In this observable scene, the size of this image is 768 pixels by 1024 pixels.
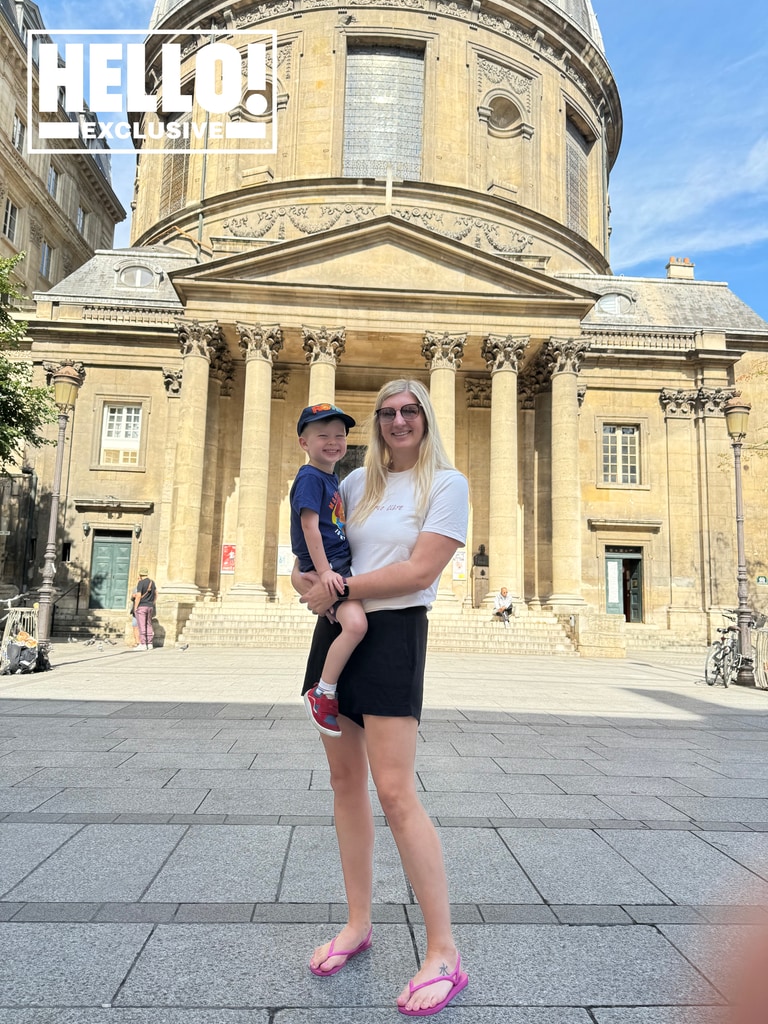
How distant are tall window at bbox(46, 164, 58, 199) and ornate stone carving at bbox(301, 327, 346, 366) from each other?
31.2 m

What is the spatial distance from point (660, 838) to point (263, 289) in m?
24.0

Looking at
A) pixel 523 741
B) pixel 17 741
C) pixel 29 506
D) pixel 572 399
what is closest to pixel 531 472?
pixel 572 399

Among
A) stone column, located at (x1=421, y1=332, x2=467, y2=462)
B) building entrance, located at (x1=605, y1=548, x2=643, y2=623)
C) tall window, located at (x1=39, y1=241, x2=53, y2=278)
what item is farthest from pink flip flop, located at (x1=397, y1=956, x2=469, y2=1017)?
tall window, located at (x1=39, y1=241, x2=53, y2=278)

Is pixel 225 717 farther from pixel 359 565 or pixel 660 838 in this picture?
pixel 359 565

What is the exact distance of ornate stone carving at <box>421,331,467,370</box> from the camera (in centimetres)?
2528

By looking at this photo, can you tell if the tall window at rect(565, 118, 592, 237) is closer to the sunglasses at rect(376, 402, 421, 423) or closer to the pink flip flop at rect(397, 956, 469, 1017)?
the sunglasses at rect(376, 402, 421, 423)

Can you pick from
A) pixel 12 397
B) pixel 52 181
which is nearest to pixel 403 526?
pixel 12 397

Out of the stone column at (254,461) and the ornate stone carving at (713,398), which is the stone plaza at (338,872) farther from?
the ornate stone carving at (713,398)

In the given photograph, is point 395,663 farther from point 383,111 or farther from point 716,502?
point 383,111

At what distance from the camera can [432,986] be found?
2527 millimetres

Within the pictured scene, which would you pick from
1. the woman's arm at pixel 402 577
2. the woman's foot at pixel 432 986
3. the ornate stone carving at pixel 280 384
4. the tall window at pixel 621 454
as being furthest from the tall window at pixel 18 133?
the woman's foot at pixel 432 986

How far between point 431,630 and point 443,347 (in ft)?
33.1

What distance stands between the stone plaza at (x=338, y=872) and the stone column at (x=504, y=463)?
15.8m

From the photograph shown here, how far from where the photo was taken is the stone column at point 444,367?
81.7ft
